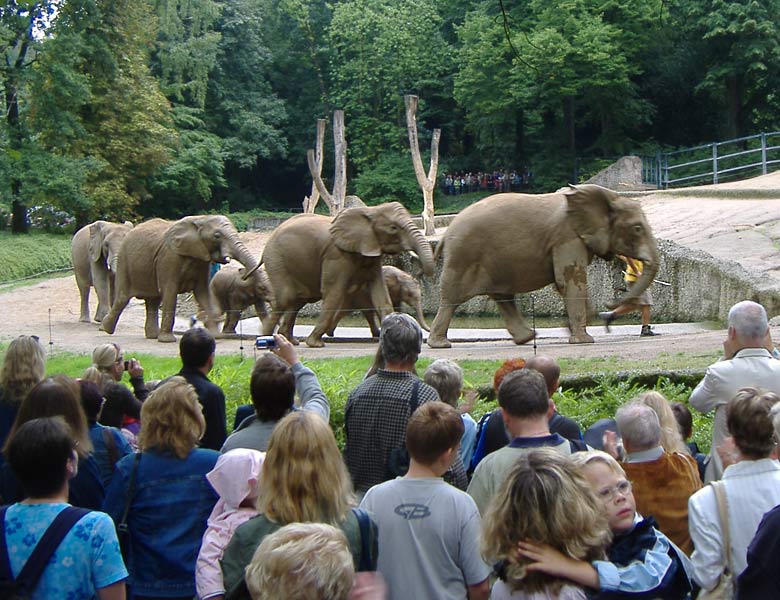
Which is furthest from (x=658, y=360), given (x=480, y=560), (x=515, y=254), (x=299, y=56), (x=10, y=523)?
(x=299, y=56)

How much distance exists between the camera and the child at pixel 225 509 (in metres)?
4.47

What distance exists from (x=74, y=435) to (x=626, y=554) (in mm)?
2720

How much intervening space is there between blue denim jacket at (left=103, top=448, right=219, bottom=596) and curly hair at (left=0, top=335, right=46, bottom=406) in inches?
67.8

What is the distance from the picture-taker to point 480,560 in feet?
14.7

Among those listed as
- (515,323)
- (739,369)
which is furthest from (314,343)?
(739,369)

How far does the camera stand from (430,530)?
4.47 metres

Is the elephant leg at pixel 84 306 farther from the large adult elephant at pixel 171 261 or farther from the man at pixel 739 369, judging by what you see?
the man at pixel 739 369

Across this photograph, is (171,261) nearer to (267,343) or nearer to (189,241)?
(189,241)

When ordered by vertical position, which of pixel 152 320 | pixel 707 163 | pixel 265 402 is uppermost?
pixel 707 163

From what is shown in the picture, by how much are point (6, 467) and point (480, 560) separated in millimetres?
2392

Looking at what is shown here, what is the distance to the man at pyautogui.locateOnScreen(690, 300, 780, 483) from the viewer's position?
610cm

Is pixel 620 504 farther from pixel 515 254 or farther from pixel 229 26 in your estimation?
pixel 229 26

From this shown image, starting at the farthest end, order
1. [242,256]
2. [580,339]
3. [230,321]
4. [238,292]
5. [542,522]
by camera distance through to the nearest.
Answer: [238,292]
[230,321]
[242,256]
[580,339]
[542,522]

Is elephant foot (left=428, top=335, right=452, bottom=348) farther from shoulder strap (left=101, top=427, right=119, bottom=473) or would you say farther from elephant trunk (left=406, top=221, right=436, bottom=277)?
shoulder strap (left=101, top=427, right=119, bottom=473)
